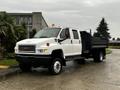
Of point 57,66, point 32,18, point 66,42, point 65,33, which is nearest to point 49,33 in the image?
point 65,33

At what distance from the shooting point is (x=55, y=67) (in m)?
12.7

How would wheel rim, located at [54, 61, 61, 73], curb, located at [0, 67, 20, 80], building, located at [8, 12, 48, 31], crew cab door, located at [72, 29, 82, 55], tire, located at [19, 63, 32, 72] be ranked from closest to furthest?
1. curb, located at [0, 67, 20, 80]
2. wheel rim, located at [54, 61, 61, 73]
3. tire, located at [19, 63, 32, 72]
4. crew cab door, located at [72, 29, 82, 55]
5. building, located at [8, 12, 48, 31]

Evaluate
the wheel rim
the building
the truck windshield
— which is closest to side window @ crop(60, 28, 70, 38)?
the truck windshield

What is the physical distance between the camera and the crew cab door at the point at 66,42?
1357cm

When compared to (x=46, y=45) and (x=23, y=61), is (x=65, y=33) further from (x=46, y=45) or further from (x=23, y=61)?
(x=23, y=61)

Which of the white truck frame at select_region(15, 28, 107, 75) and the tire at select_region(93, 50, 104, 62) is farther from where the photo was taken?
the tire at select_region(93, 50, 104, 62)

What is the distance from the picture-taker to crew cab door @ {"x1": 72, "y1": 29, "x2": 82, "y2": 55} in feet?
48.4

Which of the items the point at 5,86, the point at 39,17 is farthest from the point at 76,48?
the point at 39,17

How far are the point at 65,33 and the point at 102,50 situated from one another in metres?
6.36

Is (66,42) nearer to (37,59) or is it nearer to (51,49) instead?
(51,49)

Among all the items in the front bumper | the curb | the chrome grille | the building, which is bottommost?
the curb

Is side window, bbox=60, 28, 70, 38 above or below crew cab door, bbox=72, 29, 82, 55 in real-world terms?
above

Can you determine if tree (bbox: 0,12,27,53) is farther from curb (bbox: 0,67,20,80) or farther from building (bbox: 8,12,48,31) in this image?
building (bbox: 8,12,48,31)

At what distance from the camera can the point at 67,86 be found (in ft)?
32.9
